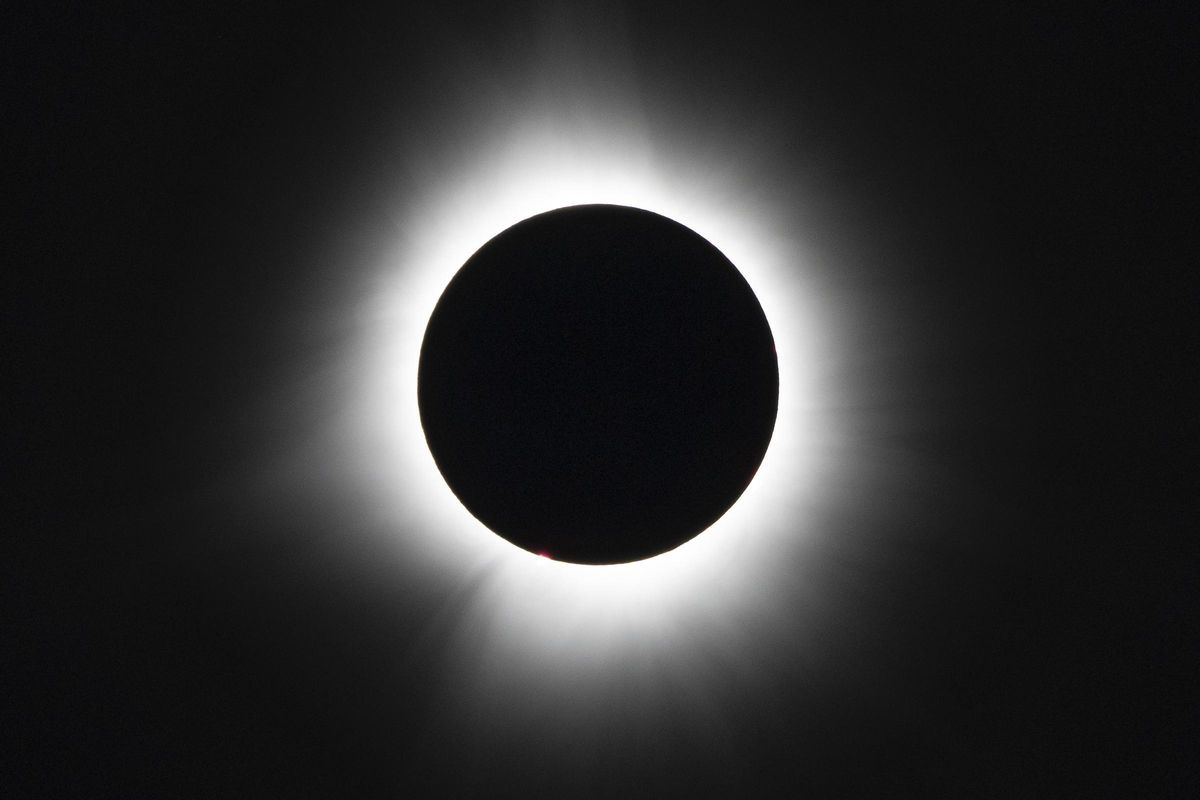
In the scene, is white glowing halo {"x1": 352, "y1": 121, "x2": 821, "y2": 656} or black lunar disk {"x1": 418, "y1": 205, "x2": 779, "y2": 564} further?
white glowing halo {"x1": 352, "y1": 121, "x2": 821, "y2": 656}

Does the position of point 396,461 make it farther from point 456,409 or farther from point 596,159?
point 596,159

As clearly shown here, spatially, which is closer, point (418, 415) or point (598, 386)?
point (598, 386)

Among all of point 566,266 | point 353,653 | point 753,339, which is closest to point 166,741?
point 353,653

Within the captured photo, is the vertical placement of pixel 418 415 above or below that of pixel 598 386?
above

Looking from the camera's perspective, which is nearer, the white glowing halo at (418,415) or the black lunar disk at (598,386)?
the black lunar disk at (598,386)
